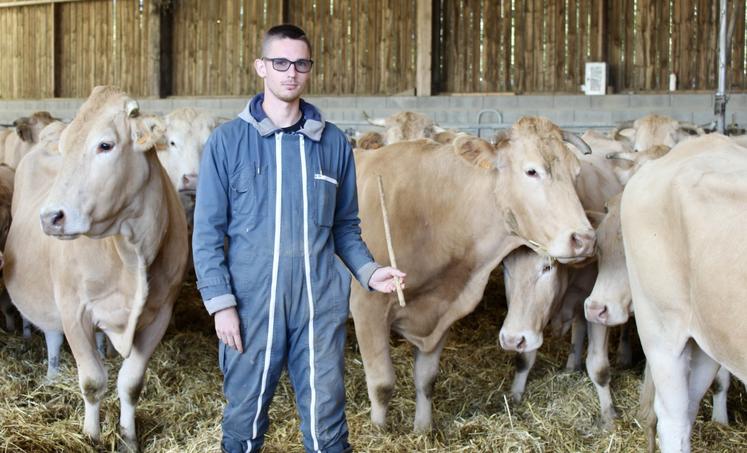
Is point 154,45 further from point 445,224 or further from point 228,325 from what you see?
point 228,325

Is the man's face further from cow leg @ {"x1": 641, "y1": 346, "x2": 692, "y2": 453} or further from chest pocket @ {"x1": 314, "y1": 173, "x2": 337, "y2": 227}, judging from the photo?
cow leg @ {"x1": 641, "y1": 346, "x2": 692, "y2": 453}

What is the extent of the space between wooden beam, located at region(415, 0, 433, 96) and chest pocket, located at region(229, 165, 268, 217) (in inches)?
441

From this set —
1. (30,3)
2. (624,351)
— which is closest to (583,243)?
(624,351)

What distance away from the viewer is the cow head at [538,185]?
420 centimetres

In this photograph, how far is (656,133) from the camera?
329 inches

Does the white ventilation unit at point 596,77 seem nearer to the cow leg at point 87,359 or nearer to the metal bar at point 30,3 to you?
the cow leg at point 87,359

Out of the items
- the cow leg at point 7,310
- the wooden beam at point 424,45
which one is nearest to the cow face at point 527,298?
the cow leg at point 7,310

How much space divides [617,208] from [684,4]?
8.92 m

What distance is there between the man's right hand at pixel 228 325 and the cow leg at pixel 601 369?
2.82m

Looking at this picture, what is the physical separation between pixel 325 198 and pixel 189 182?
352 cm

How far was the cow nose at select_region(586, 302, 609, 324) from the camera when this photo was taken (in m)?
4.59

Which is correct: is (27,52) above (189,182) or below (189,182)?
above

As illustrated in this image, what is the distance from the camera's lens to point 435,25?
14289mm

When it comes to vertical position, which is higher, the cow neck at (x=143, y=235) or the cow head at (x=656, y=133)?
the cow head at (x=656, y=133)
